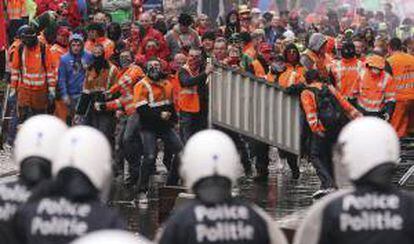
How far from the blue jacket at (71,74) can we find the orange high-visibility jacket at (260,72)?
2.26m

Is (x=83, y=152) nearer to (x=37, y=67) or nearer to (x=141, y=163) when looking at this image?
(x=141, y=163)

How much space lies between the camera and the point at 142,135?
1744 centimetres

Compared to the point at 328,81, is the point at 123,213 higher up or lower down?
lower down

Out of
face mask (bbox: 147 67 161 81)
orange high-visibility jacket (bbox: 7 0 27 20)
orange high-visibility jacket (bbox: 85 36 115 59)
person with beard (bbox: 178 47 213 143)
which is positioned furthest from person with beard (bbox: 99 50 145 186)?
orange high-visibility jacket (bbox: 7 0 27 20)

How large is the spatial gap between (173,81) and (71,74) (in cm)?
135

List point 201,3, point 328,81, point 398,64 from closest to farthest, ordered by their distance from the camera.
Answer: point 328,81 → point 398,64 → point 201,3

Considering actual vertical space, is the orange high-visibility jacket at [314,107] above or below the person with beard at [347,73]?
below

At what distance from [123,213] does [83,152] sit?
28.6ft

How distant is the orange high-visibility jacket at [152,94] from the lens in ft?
56.9

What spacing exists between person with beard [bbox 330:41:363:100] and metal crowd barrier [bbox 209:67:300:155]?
1306 mm

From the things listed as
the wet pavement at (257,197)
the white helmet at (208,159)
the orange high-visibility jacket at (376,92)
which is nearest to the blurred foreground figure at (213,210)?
the white helmet at (208,159)

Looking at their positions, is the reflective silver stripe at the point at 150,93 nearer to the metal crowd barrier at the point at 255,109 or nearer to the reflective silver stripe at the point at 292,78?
the metal crowd barrier at the point at 255,109

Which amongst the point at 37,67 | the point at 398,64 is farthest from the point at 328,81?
the point at 37,67

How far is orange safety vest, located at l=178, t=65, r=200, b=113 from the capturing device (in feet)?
62.5
